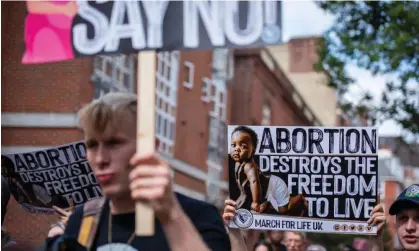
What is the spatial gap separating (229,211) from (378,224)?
84cm

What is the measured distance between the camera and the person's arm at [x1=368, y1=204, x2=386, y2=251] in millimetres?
4547

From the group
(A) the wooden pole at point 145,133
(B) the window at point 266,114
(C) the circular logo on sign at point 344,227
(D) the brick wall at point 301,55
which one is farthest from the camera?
(D) the brick wall at point 301,55

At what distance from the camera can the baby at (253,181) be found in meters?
4.96

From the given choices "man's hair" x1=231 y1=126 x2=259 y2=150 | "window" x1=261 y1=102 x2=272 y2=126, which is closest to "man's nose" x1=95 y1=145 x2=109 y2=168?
"man's hair" x1=231 y1=126 x2=259 y2=150

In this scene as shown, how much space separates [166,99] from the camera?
24.2m

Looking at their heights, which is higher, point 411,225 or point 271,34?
point 271,34

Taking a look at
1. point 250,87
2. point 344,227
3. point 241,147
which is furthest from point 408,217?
point 250,87

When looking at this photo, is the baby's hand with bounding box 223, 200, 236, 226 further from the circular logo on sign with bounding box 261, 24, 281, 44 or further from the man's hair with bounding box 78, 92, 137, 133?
the circular logo on sign with bounding box 261, 24, 281, 44

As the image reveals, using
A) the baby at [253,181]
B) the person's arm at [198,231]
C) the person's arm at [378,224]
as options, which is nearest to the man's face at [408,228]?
the person's arm at [378,224]

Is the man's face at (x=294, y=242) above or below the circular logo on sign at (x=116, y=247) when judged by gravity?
below

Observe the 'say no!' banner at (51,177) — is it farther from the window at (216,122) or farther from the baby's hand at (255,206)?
the window at (216,122)

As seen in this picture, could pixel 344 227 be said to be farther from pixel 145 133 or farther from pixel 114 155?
pixel 145 133

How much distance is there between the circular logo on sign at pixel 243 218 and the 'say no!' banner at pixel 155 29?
7.30ft

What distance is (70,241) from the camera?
8.76 feet
